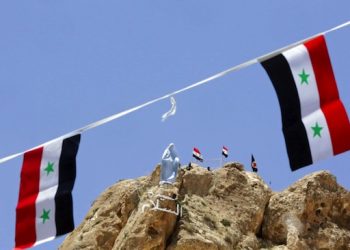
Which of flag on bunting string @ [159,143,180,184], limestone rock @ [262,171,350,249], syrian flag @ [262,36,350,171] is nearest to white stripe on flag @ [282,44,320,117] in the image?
syrian flag @ [262,36,350,171]

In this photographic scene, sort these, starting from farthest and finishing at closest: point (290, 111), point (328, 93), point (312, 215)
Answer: point (312, 215), point (328, 93), point (290, 111)

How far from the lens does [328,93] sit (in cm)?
1697

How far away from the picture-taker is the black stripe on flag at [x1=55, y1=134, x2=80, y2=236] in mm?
18375

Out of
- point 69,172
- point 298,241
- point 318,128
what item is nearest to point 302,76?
point 318,128

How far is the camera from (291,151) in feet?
54.1

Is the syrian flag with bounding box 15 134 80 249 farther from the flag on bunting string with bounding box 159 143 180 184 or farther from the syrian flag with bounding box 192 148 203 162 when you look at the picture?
the syrian flag with bounding box 192 148 203 162

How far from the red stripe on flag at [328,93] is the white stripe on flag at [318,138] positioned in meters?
0.10

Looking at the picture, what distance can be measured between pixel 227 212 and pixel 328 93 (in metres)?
17.7

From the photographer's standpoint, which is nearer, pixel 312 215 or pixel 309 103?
pixel 309 103

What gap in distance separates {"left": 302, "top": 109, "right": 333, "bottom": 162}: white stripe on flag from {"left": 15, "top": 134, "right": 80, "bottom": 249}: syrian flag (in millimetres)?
5334

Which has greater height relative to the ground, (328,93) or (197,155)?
(197,155)

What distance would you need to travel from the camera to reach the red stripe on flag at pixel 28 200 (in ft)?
61.0

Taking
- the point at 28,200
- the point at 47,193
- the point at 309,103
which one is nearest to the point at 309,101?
the point at 309,103

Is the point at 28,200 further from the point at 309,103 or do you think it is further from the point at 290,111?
the point at 309,103
